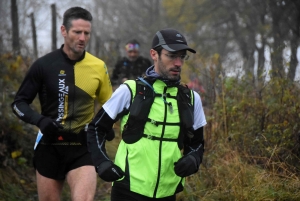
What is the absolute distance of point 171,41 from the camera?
4070 millimetres

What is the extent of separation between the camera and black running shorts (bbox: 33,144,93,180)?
5062 millimetres

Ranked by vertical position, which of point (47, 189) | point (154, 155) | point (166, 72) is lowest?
point (47, 189)

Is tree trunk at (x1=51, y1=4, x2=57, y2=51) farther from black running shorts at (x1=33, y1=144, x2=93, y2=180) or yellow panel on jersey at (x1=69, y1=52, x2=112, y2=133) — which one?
black running shorts at (x1=33, y1=144, x2=93, y2=180)

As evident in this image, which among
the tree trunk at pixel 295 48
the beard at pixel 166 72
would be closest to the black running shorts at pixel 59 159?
the beard at pixel 166 72

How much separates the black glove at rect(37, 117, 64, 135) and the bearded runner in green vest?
0.85 meters

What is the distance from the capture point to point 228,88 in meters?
7.45

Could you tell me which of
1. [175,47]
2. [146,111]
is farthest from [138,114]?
[175,47]

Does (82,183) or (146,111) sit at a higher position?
(146,111)

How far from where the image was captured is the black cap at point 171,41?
13.2 ft

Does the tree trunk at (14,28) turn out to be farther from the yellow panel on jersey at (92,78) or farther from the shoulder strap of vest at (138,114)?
the shoulder strap of vest at (138,114)

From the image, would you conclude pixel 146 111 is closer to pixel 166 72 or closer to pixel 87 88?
pixel 166 72

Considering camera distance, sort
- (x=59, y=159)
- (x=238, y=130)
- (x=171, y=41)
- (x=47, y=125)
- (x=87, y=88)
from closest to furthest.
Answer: (x=171, y=41)
(x=47, y=125)
(x=59, y=159)
(x=87, y=88)
(x=238, y=130)

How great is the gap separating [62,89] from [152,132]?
1.56 meters

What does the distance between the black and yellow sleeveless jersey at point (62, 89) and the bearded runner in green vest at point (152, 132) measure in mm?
1108
